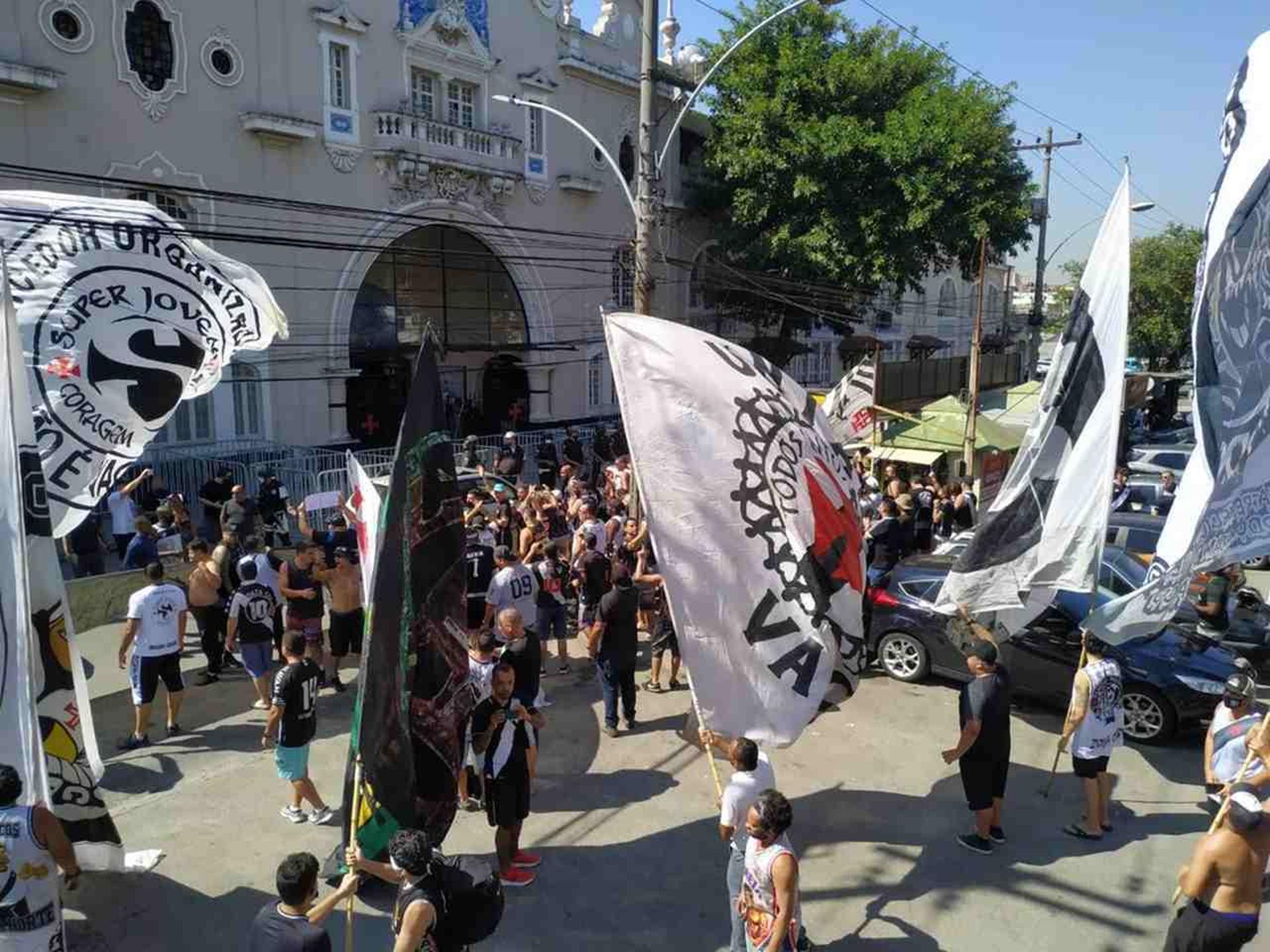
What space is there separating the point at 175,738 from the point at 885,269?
2207 centimetres

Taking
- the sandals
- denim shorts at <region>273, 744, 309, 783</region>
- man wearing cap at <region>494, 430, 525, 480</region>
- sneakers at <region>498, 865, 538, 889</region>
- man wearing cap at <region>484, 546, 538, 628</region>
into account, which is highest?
man wearing cap at <region>494, 430, 525, 480</region>

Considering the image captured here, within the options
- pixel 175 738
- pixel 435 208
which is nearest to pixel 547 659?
pixel 175 738

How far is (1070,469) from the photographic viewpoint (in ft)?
21.3

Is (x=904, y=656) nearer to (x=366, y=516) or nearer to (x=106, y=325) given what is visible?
(x=366, y=516)

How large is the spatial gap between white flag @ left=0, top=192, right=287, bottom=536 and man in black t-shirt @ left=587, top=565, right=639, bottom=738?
3508mm

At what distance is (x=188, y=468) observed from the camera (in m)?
16.7

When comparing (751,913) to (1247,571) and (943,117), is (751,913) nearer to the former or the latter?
(1247,571)

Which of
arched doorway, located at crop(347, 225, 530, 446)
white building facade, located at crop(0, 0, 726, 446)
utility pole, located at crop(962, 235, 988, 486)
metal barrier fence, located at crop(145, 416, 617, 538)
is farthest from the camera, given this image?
arched doorway, located at crop(347, 225, 530, 446)

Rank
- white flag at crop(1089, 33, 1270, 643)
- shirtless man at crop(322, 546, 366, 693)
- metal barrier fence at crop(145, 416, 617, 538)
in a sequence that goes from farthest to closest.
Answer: metal barrier fence at crop(145, 416, 617, 538) → shirtless man at crop(322, 546, 366, 693) → white flag at crop(1089, 33, 1270, 643)

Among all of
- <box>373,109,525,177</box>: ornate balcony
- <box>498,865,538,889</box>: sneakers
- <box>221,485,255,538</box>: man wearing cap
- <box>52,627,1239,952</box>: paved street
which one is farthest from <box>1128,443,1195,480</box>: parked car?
<box>498,865,538,889</box>: sneakers

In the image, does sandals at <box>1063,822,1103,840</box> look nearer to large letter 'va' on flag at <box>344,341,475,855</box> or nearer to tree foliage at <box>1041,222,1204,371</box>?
large letter 'va' on flag at <box>344,341,475,855</box>

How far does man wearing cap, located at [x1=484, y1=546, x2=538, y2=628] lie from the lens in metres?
8.79

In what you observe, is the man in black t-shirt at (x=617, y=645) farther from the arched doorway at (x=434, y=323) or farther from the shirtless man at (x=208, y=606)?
the arched doorway at (x=434, y=323)

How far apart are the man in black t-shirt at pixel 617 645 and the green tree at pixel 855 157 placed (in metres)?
19.4
